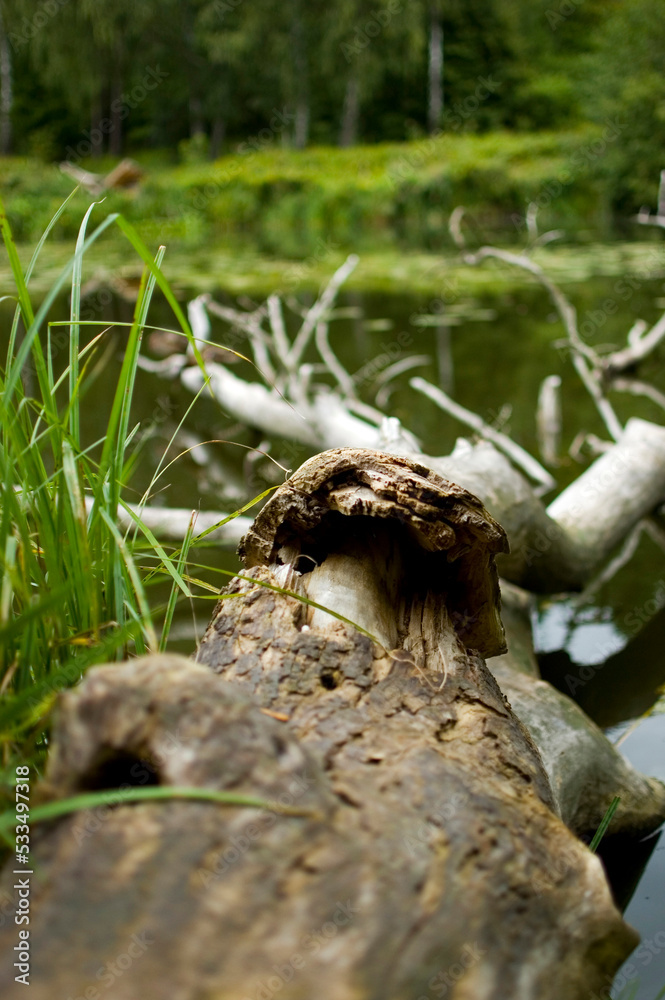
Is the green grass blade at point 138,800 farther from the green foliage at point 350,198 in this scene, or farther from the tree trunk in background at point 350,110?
the tree trunk in background at point 350,110

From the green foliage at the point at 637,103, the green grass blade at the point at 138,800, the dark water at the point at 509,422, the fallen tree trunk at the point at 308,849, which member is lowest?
the dark water at the point at 509,422

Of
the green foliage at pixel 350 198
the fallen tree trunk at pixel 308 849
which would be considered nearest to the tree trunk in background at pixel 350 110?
the green foliage at pixel 350 198

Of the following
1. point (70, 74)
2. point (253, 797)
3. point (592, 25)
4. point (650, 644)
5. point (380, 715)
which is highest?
point (592, 25)

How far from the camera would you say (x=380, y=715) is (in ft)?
3.65

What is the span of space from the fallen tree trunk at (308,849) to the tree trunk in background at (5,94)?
2187cm

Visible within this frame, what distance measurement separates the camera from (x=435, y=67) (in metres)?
22.0

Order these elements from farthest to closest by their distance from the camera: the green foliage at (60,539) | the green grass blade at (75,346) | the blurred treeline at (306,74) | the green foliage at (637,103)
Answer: the blurred treeline at (306,74), the green foliage at (637,103), the green grass blade at (75,346), the green foliage at (60,539)

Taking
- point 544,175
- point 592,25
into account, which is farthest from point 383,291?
point 592,25

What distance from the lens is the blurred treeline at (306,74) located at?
57.6ft

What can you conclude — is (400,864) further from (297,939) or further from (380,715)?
(380,715)

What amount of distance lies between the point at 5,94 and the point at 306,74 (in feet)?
24.1

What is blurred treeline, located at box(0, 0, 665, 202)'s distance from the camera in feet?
57.6

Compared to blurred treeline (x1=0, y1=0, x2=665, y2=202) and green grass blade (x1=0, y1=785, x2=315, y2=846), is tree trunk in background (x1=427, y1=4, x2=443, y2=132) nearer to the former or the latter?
blurred treeline (x1=0, y1=0, x2=665, y2=202)

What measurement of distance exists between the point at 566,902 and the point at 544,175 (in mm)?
16852
